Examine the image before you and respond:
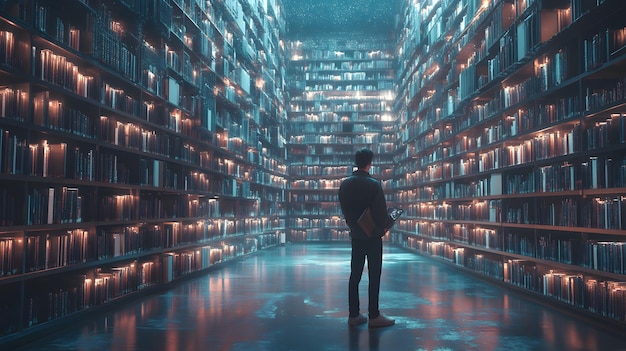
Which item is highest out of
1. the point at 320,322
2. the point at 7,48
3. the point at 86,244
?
the point at 7,48

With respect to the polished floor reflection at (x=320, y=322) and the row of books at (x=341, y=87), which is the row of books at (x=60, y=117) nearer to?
the polished floor reflection at (x=320, y=322)

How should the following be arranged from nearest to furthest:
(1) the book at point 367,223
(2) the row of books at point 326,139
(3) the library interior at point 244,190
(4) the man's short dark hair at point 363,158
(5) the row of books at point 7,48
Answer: (5) the row of books at point 7,48, (3) the library interior at point 244,190, (1) the book at point 367,223, (4) the man's short dark hair at point 363,158, (2) the row of books at point 326,139

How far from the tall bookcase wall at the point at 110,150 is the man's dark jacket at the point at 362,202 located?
9.40ft

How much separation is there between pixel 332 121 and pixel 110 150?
1604cm

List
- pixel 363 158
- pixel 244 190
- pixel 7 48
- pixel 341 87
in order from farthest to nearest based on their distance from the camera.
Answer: pixel 341 87 < pixel 244 190 < pixel 363 158 < pixel 7 48

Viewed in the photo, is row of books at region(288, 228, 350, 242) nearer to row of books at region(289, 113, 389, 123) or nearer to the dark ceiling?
→ row of books at region(289, 113, 389, 123)

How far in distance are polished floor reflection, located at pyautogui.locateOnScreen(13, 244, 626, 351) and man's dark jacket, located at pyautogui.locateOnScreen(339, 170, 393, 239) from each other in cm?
99

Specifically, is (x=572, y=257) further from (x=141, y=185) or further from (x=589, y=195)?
(x=141, y=185)

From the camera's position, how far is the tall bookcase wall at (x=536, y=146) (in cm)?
566

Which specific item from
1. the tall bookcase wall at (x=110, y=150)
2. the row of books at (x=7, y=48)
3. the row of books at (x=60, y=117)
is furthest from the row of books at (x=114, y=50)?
the row of books at (x=7, y=48)

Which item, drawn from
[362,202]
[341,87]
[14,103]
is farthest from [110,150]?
[341,87]

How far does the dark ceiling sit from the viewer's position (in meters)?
20.6

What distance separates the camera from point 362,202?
17.8 feet

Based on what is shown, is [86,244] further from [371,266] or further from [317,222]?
[317,222]
